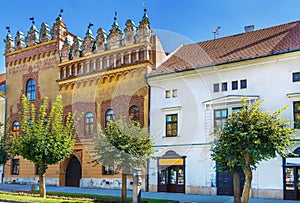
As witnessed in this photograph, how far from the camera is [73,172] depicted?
2872cm

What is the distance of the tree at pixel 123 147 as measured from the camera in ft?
55.4

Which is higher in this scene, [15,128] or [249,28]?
[249,28]

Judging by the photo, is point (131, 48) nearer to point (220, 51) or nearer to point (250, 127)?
point (220, 51)

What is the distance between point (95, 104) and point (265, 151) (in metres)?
15.7

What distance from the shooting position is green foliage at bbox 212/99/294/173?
14250mm

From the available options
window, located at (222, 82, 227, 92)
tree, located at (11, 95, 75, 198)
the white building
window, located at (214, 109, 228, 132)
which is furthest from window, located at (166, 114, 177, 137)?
tree, located at (11, 95, 75, 198)

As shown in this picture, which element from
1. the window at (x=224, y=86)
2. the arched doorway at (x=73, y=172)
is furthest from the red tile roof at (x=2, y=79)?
the window at (x=224, y=86)

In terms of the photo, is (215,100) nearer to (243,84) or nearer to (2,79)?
(243,84)

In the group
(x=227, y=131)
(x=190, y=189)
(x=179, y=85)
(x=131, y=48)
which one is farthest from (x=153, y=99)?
(x=227, y=131)

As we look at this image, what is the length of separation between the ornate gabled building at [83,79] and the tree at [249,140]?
1050cm

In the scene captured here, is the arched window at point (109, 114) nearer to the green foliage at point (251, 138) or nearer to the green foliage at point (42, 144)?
the green foliage at point (42, 144)

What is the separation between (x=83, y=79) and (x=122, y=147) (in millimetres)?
12561

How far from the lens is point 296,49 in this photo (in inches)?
787

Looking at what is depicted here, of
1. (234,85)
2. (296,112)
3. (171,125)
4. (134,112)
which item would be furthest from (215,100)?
(134,112)
